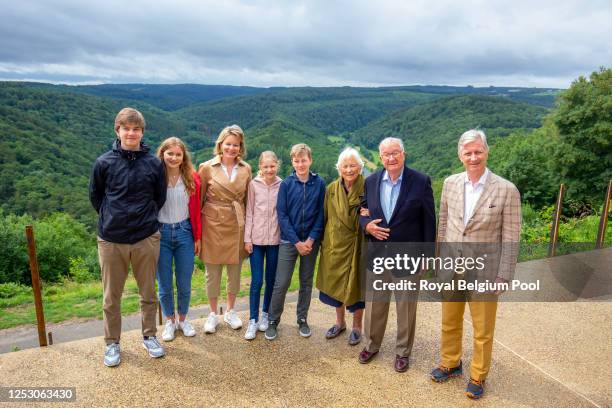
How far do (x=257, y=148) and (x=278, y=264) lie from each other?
258 feet

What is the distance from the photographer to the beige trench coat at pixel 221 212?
11.9ft

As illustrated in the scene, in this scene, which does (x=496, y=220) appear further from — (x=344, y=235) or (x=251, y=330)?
(x=251, y=330)

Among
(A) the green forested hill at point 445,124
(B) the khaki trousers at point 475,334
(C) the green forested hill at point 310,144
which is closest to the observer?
(B) the khaki trousers at point 475,334

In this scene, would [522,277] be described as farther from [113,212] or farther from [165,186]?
[113,212]

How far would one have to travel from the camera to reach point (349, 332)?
13.0 feet

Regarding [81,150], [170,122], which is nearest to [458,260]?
[81,150]

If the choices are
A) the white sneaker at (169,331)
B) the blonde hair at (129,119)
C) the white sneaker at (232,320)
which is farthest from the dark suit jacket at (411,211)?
the white sneaker at (169,331)

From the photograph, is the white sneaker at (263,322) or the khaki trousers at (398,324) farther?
the white sneaker at (263,322)

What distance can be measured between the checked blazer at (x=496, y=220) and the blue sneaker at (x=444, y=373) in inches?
37.9

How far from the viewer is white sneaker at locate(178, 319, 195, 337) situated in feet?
12.5

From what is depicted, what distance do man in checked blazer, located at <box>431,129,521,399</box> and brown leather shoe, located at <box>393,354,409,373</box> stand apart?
0.42 metres

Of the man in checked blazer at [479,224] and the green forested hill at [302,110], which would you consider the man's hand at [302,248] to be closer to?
the man in checked blazer at [479,224]

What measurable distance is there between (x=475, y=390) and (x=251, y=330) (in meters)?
1.90

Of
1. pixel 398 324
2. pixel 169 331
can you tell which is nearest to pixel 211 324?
pixel 169 331
